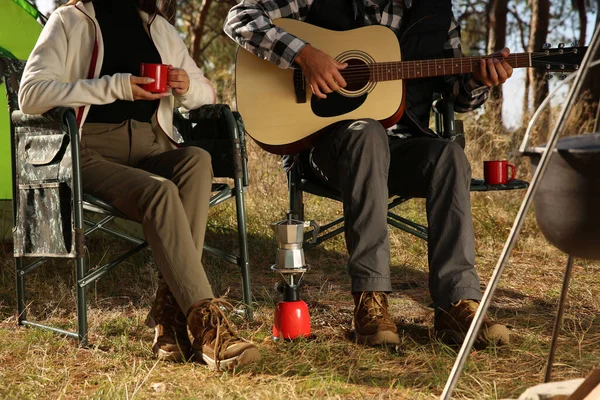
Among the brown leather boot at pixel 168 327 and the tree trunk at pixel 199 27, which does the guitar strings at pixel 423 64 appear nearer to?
the brown leather boot at pixel 168 327

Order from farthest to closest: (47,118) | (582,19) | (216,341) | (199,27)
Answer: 1. (582,19)
2. (199,27)
3. (47,118)
4. (216,341)

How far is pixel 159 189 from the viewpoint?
83.6 inches

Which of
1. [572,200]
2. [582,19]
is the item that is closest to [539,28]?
[582,19]

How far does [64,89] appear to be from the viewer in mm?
2227

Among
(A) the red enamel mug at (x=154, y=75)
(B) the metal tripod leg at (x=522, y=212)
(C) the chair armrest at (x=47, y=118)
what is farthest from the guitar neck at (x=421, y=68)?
(B) the metal tripod leg at (x=522, y=212)

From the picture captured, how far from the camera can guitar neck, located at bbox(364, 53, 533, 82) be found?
252 cm

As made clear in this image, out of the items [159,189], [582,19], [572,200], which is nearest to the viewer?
[572,200]

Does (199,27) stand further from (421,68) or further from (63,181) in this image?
(63,181)

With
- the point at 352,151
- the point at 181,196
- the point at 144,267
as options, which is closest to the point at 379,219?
the point at 352,151

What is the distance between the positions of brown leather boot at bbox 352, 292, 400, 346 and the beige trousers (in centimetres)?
46

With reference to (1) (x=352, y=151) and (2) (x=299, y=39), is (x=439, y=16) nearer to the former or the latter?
(2) (x=299, y=39)

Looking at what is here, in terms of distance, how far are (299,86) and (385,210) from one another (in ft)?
1.91

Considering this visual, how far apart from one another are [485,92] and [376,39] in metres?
0.43

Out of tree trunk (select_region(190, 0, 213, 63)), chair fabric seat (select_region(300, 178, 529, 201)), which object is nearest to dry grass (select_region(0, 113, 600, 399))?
chair fabric seat (select_region(300, 178, 529, 201))
